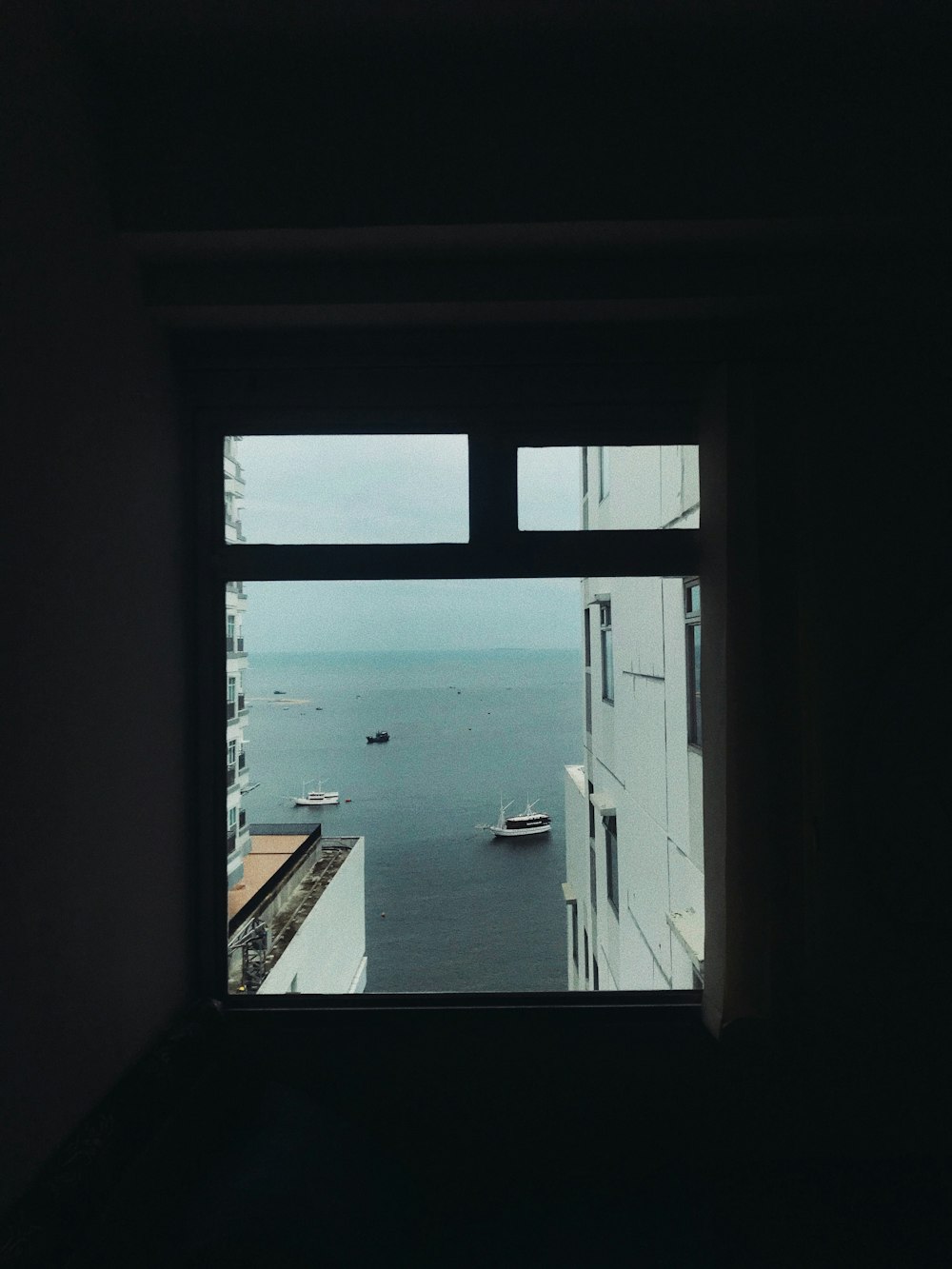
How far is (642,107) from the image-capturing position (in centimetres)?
183

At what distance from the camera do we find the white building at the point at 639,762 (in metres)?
2.41

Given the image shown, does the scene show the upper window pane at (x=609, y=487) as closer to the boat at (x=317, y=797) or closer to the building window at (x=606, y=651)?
the building window at (x=606, y=651)

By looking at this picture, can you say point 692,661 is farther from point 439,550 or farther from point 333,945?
point 333,945

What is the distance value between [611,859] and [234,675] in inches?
66.5

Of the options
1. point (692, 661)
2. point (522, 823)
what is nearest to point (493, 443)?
point (692, 661)

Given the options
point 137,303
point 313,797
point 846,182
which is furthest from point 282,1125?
point 846,182

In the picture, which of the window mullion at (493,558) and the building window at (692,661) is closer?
the window mullion at (493,558)

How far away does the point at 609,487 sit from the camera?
8.02 feet

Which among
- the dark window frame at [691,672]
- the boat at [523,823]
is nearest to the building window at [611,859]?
the boat at [523,823]

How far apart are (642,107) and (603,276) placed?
0.38m

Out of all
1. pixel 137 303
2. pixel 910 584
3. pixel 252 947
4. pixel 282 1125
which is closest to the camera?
pixel 282 1125

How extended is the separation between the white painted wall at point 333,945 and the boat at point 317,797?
0.31 m

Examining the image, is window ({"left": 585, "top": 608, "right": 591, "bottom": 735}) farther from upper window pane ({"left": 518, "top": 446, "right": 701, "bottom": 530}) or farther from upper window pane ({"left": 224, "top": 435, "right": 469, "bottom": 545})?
upper window pane ({"left": 224, "top": 435, "right": 469, "bottom": 545})

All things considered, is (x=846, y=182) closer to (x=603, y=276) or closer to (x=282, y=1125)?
(x=603, y=276)
